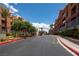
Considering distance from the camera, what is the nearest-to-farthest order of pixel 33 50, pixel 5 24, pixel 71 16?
pixel 33 50
pixel 71 16
pixel 5 24

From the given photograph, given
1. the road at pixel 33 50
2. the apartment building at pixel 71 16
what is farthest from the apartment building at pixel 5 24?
Answer: the road at pixel 33 50

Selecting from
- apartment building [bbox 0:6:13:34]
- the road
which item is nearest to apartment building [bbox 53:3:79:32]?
apartment building [bbox 0:6:13:34]

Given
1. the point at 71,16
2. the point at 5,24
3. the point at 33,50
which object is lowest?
the point at 33,50

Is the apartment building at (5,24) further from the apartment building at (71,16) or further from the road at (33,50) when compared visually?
the road at (33,50)

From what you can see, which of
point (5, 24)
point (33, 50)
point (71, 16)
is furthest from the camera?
point (5, 24)

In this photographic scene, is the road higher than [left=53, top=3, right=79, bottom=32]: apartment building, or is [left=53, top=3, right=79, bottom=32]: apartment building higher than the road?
[left=53, top=3, right=79, bottom=32]: apartment building

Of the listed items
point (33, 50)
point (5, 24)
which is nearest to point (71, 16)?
Answer: point (5, 24)

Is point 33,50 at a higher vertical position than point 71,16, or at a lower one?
lower

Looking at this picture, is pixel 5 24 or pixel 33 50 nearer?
pixel 33 50

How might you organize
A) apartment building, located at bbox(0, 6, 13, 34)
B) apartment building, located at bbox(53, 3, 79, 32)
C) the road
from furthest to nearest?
apartment building, located at bbox(0, 6, 13, 34)
apartment building, located at bbox(53, 3, 79, 32)
the road

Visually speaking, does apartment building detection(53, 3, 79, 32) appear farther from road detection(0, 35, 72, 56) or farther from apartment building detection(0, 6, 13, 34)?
road detection(0, 35, 72, 56)

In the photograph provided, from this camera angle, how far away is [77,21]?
49.5 metres

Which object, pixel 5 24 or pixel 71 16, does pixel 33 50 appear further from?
pixel 5 24

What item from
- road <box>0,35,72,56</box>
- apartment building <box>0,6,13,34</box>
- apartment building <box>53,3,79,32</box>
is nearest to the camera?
road <box>0,35,72,56</box>
